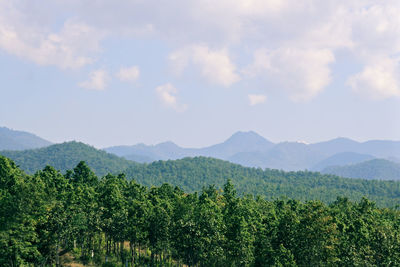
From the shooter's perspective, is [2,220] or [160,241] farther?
[160,241]

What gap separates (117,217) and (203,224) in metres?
16.4

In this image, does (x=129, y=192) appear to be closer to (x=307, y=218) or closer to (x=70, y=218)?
(x=70, y=218)

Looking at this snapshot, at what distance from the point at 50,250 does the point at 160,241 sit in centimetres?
1734

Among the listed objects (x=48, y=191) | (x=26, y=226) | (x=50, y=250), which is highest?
(x=48, y=191)

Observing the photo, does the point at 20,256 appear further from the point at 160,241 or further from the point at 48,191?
the point at 160,241

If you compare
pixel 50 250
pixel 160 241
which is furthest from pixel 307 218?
pixel 50 250

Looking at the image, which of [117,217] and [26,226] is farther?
[117,217]

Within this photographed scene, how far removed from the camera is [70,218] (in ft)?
194

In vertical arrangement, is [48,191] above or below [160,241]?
above

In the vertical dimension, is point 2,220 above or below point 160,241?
above

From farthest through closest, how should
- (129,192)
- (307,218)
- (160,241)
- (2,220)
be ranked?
(129,192), (160,241), (307,218), (2,220)

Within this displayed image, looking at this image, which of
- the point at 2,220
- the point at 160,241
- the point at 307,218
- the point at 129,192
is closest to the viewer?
the point at 2,220

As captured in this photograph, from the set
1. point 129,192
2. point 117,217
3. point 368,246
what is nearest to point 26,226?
point 117,217

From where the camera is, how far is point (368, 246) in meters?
57.3
